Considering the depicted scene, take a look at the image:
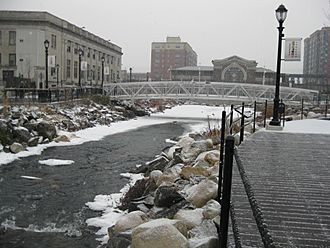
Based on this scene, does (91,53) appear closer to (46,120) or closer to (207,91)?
(207,91)

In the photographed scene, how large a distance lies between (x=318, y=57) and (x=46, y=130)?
87.2 m

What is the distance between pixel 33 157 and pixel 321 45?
84.8 metres

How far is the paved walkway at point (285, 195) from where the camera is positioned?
4020 mm

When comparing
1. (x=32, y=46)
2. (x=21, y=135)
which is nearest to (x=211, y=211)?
(x=21, y=135)

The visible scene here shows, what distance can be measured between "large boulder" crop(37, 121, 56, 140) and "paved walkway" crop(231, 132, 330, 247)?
1421 cm

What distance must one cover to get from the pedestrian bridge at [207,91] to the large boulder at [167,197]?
111ft

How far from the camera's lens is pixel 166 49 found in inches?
4729

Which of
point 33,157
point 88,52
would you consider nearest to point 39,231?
point 33,157

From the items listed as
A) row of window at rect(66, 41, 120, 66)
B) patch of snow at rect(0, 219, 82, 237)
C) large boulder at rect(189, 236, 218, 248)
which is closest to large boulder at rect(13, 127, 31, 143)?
patch of snow at rect(0, 219, 82, 237)

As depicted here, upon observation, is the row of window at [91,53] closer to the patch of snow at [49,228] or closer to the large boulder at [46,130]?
the large boulder at [46,130]

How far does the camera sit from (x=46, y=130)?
2169 centimetres

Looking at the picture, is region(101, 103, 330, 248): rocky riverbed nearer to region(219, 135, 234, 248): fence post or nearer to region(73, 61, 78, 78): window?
region(219, 135, 234, 248): fence post

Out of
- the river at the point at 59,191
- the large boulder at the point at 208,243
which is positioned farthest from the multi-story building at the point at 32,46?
the large boulder at the point at 208,243

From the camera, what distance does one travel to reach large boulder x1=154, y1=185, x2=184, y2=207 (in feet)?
26.9
